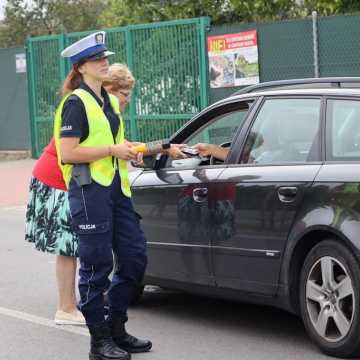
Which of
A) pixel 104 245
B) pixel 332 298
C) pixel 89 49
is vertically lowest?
pixel 332 298

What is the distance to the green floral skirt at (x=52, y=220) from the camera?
6.91m

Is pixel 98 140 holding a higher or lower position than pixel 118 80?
lower

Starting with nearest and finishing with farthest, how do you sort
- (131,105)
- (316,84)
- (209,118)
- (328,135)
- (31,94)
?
(328,135) → (316,84) → (209,118) → (131,105) → (31,94)

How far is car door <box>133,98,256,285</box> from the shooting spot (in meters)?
6.39

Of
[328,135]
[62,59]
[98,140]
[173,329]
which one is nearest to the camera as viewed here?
[98,140]

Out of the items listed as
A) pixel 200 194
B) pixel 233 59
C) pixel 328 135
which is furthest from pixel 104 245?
pixel 233 59

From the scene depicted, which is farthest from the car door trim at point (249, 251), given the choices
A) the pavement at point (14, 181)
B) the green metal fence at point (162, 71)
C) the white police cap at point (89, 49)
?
the green metal fence at point (162, 71)

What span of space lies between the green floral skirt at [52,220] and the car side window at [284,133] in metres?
1.39

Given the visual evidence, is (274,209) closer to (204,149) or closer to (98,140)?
(204,149)

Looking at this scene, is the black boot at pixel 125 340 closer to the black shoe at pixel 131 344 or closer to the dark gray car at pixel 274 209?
the black shoe at pixel 131 344

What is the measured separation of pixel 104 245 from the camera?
5598 mm

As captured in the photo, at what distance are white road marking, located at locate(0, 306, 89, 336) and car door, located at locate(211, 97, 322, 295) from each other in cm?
111

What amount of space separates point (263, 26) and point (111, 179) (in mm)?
10311

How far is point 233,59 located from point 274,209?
10.4 m
